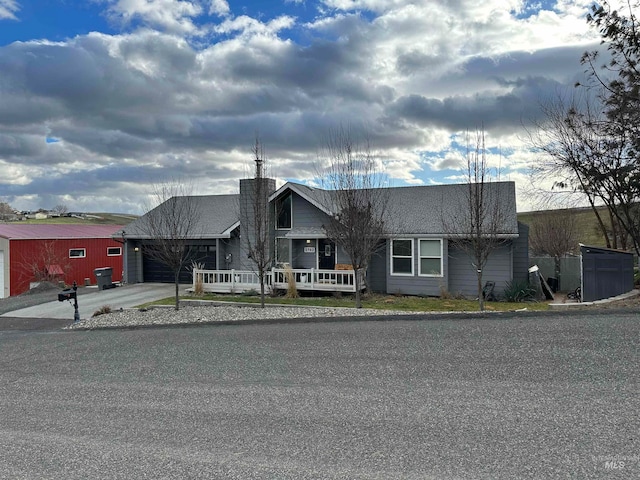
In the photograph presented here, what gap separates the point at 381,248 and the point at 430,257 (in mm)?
1941

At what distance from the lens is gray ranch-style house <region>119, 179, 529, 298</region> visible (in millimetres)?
17281

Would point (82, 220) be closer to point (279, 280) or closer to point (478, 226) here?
point (279, 280)

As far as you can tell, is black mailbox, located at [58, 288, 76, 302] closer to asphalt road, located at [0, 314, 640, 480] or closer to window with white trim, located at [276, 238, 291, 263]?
asphalt road, located at [0, 314, 640, 480]

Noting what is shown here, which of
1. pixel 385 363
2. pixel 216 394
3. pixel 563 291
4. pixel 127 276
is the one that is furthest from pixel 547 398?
pixel 127 276

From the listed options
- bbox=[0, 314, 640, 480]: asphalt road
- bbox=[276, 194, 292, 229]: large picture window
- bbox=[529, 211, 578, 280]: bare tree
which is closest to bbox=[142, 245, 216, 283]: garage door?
bbox=[276, 194, 292, 229]: large picture window

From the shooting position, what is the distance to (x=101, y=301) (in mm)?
18500

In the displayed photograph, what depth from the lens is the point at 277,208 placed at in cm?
2045

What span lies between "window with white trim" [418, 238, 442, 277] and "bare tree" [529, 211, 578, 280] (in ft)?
54.7

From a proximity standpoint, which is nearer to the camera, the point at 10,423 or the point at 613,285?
the point at 10,423

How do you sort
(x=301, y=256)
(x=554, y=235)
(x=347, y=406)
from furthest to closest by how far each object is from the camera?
(x=554, y=235), (x=301, y=256), (x=347, y=406)

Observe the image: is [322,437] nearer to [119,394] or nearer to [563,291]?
[119,394]

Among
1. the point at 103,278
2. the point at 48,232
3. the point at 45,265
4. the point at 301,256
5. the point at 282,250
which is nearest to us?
the point at 301,256

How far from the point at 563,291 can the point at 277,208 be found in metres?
12.9

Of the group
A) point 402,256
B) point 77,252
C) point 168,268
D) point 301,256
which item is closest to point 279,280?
point 301,256
